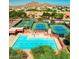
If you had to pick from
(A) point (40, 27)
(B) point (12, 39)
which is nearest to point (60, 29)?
(A) point (40, 27)

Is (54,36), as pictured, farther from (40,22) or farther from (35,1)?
(35,1)

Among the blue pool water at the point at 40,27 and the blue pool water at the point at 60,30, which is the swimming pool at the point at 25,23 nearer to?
the blue pool water at the point at 40,27

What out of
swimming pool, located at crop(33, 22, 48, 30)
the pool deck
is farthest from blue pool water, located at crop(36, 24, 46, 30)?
the pool deck

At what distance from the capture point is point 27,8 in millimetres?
1458

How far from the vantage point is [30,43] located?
1441mm

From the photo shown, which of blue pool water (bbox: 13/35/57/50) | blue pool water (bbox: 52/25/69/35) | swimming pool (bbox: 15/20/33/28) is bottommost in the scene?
blue pool water (bbox: 13/35/57/50)

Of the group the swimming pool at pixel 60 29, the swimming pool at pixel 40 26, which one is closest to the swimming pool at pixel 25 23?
the swimming pool at pixel 40 26

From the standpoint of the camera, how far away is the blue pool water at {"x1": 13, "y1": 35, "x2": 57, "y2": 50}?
143 cm

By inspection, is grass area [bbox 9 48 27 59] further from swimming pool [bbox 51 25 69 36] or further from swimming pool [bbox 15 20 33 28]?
swimming pool [bbox 51 25 69 36]

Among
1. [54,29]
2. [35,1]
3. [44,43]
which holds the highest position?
[35,1]
